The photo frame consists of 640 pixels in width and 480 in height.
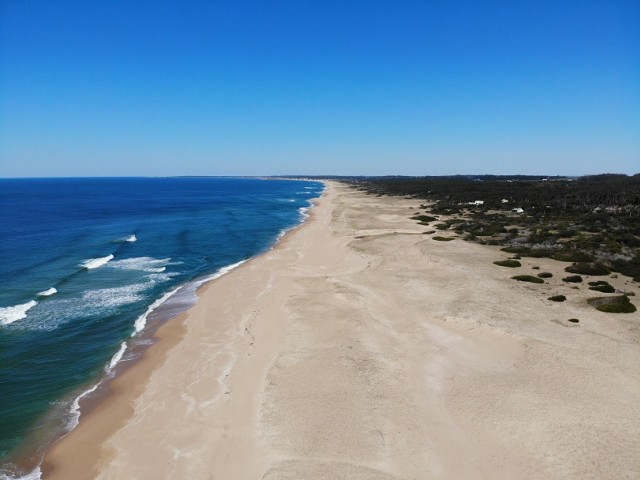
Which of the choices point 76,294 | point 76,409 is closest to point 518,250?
point 76,409

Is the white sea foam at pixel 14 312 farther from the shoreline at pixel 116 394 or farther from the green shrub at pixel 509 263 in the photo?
the green shrub at pixel 509 263

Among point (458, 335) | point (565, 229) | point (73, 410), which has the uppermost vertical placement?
point (565, 229)

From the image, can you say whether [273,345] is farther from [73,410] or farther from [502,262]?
[502,262]

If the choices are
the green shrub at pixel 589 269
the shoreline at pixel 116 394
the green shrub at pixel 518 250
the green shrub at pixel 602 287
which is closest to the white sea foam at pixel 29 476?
the shoreline at pixel 116 394

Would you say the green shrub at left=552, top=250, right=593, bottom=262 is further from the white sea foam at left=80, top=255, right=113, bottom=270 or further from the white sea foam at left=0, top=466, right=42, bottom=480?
the white sea foam at left=80, top=255, right=113, bottom=270

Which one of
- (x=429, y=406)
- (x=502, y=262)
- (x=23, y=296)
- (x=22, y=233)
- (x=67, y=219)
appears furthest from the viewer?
(x=67, y=219)

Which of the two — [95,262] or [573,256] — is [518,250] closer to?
[573,256]

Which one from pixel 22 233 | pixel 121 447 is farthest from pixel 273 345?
pixel 22 233
